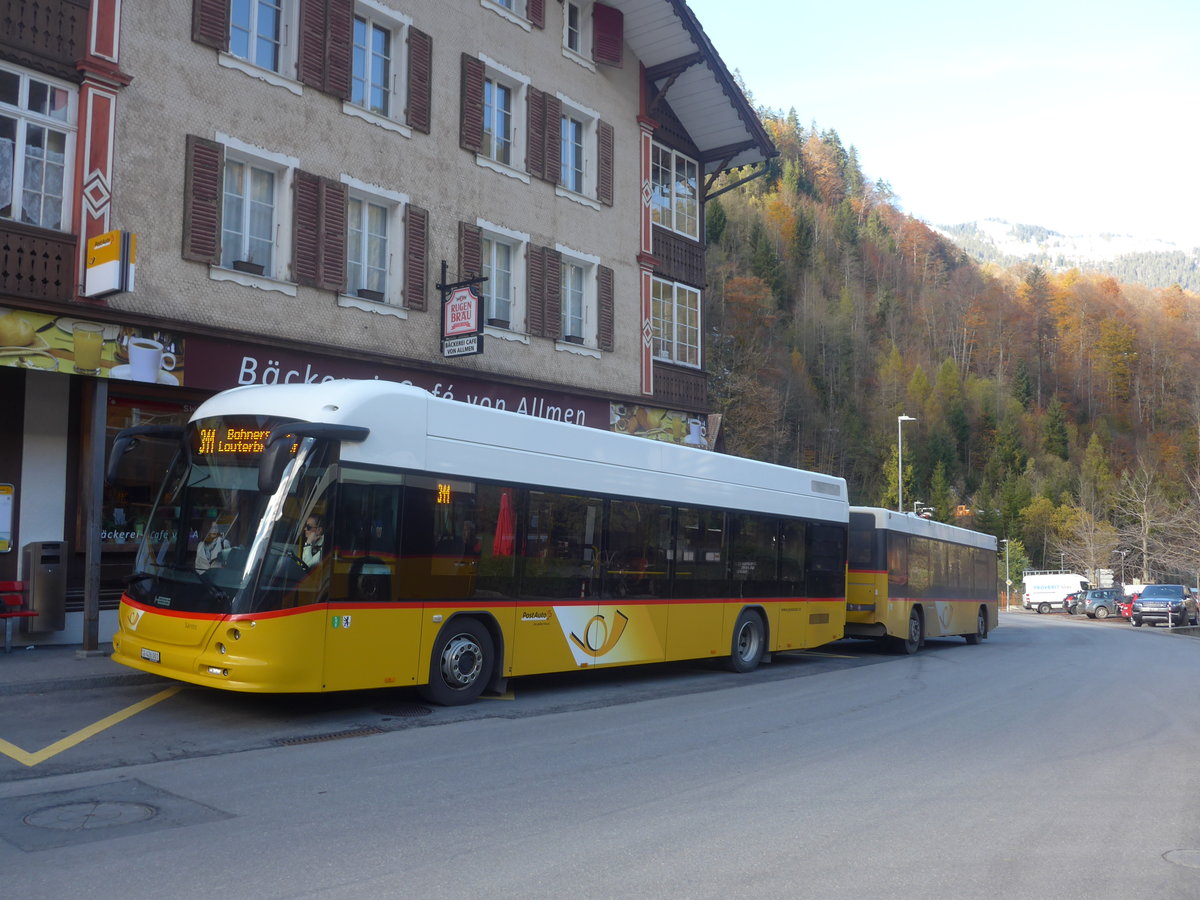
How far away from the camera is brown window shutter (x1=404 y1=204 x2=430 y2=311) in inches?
707

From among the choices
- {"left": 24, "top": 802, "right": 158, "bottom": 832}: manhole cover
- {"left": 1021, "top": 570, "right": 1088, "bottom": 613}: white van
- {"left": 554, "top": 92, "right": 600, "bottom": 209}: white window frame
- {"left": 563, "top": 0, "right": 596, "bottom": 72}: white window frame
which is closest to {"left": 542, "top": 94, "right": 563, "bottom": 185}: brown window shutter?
{"left": 554, "top": 92, "right": 600, "bottom": 209}: white window frame

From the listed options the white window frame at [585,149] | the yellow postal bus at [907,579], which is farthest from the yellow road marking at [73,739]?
the white window frame at [585,149]

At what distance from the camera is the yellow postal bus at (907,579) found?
1989 cm

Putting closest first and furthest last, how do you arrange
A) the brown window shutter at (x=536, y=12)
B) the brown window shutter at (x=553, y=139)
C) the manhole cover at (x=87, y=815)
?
the manhole cover at (x=87, y=815)
the brown window shutter at (x=536, y=12)
the brown window shutter at (x=553, y=139)

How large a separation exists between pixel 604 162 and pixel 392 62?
18.0 ft

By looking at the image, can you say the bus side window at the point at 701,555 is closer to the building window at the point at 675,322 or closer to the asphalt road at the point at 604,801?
the asphalt road at the point at 604,801

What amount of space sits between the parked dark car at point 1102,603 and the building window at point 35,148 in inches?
1985

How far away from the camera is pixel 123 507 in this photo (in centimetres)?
1498

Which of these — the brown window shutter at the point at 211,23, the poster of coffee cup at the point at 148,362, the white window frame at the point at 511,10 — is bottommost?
the poster of coffee cup at the point at 148,362

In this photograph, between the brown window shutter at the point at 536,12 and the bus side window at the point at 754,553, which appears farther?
the brown window shutter at the point at 536,12

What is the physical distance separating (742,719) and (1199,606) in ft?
143

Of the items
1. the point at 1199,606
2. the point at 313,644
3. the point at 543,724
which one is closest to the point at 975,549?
the point at 543,724

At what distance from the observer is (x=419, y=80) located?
18.3m

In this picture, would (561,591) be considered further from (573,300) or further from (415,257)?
(573,300)
